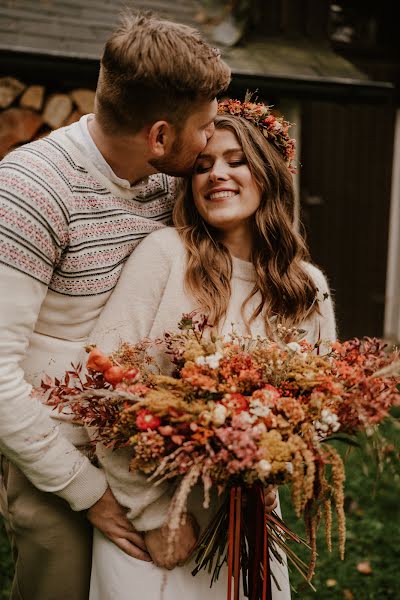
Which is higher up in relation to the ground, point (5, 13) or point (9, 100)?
point (5, 13)

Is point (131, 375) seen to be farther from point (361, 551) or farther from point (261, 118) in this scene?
point (361, 551)

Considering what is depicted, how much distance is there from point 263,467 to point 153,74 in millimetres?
1182

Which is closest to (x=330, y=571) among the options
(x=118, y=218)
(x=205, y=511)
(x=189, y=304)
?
(x=205, y=511)

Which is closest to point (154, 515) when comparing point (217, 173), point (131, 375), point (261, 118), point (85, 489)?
point (85, 489)

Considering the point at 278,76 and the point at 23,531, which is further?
the point at 278,76

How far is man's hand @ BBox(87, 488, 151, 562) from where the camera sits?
2021mm

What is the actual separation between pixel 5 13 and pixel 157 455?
3.84 metres

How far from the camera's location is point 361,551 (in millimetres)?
4102

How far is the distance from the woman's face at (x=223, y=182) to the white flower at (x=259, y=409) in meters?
0.84

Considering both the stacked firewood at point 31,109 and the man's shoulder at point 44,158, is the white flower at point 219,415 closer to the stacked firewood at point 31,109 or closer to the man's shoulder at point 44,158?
the man's shoulder at point 44,158

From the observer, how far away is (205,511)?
202 centimetres

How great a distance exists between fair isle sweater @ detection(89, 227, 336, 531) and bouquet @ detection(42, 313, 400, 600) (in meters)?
0.09

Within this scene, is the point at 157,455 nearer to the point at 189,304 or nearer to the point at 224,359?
the point at 224,359

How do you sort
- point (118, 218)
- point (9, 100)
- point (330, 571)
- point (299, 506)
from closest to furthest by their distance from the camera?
point (299, 506) → point (118, 218) → point (330, 571) → point (9, 100)
